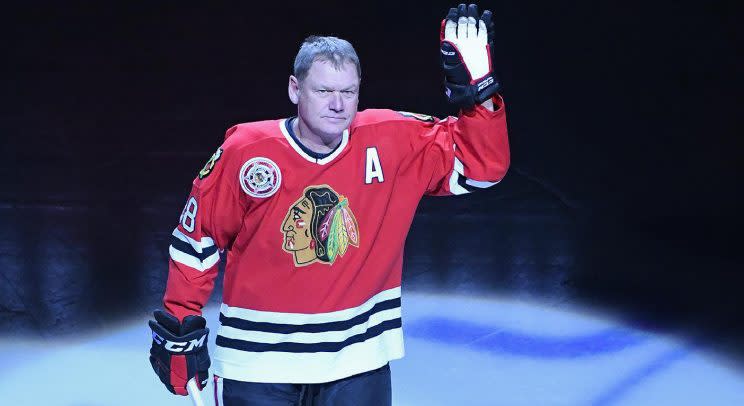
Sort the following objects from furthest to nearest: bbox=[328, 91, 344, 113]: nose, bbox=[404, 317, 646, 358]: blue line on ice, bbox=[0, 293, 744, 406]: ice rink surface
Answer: bbox=[404, 317, 646, 358]: blue line on ice, bbox=[0, 293, 744, 406]: ice rink surface, bbox=[328, 91, 344, 113]: nose

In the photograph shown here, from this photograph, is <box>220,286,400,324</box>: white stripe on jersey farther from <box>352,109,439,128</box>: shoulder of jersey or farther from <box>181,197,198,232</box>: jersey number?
<box>352,109,439,128</box>: shoulder of jersey

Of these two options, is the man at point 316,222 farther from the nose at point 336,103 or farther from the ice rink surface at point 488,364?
the ice rink surface at point 488,364

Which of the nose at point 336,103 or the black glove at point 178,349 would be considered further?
the black glove at point 178,349

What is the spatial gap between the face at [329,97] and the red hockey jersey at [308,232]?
7 centimetres

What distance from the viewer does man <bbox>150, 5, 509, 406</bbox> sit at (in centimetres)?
205

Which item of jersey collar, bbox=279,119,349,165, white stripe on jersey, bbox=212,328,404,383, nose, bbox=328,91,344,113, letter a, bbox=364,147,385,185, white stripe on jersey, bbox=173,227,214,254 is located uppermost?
nose, bbox=328,91,344,113

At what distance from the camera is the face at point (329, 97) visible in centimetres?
201

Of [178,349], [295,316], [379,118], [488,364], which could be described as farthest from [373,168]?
[488,364]

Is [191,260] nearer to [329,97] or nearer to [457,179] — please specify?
[329,97]

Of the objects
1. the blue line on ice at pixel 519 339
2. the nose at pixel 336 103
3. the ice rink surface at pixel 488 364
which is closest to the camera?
the nose at pixel 336 103

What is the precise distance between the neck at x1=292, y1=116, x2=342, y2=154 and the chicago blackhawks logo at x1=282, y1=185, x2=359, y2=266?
78 millimetres

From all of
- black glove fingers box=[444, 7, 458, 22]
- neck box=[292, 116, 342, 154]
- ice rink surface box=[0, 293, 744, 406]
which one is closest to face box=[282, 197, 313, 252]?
neck box=[292, 116, 342, 154]

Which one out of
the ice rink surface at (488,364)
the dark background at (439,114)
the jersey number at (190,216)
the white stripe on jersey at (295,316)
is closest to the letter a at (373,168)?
the white stripe on jersey at (295,316)

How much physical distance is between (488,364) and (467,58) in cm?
147
